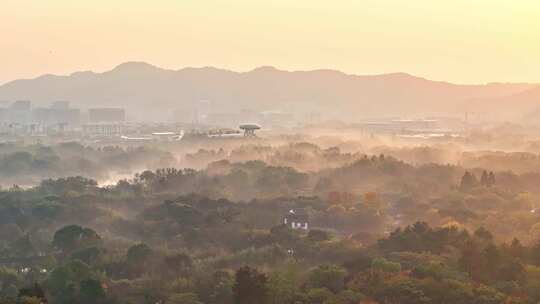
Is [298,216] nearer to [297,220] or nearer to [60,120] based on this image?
[297,220]

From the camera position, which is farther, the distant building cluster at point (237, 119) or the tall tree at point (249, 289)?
the distant building cluster at point (237, 119)

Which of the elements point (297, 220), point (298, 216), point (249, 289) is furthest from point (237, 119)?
point (249, 289)

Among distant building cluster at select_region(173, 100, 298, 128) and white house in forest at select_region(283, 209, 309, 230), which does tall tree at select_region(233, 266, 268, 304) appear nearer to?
white house in forest at select_region(283, 209, 309, 230)

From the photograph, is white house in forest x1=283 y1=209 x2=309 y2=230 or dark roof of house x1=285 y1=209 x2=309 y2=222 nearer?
white house in forest x1=283 y1=209 x2=309 y2=230

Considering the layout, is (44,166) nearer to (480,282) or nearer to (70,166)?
(70,166)

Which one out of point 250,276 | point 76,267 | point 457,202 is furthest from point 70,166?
point 250,276

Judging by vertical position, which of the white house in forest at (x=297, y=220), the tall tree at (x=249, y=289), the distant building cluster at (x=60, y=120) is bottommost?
the white house in forest at (x=297, y=220)

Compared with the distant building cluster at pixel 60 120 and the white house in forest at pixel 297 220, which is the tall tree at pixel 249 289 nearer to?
the white house in forest at pixel 297 220

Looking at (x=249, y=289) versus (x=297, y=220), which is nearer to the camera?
(x=249, y=289)

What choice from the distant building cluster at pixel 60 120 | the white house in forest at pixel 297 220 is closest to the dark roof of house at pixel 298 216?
the white house in forest at pixel 297 220

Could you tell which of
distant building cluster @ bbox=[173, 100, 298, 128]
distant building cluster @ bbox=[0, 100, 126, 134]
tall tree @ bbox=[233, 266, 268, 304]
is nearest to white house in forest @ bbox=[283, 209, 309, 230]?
tall tree @ bbox=[233, 266, 268, 304]

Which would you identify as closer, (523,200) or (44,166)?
(523,200)
